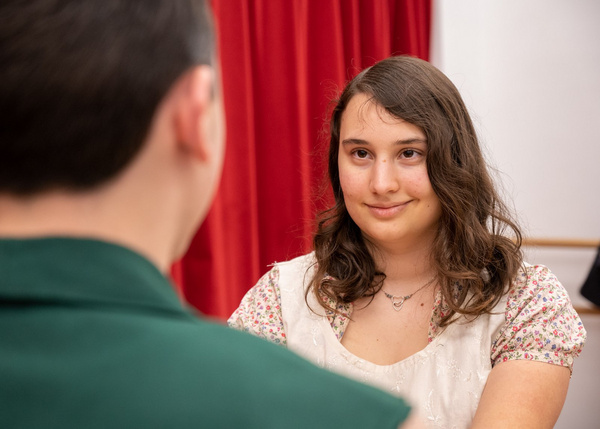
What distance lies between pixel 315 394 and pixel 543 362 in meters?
1.13

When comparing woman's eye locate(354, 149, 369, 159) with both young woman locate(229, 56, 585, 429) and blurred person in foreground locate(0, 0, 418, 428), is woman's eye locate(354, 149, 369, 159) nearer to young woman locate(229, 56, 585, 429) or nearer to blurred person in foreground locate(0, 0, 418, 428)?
young woman locate(229, 56, 585, 429)

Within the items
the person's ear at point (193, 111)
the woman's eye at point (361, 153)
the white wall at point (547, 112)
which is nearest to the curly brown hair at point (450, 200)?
the woman's eye at point (361, 153)

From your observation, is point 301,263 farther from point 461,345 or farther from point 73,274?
point 73,274

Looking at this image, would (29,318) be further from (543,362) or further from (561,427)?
(561,427)

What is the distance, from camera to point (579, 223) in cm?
322

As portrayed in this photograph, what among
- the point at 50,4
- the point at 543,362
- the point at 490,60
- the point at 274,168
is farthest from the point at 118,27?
the point at 490,60

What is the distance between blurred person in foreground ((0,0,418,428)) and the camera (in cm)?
45

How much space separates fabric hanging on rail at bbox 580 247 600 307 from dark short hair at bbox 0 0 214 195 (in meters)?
2.56

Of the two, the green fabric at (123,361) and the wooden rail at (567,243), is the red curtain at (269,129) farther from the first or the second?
the green fabric at (123,361)

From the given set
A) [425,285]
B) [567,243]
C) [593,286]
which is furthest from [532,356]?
[567,243]

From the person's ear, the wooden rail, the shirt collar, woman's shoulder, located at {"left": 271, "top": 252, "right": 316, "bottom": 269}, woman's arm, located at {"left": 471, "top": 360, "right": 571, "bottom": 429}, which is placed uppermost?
the person's ear

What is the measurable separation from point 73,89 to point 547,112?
3.03 m

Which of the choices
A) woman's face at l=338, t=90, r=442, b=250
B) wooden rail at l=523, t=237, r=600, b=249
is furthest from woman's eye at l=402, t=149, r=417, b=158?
wooden rail at l=523, t=237, r=600, b=249

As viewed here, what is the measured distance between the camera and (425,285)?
1738mm
